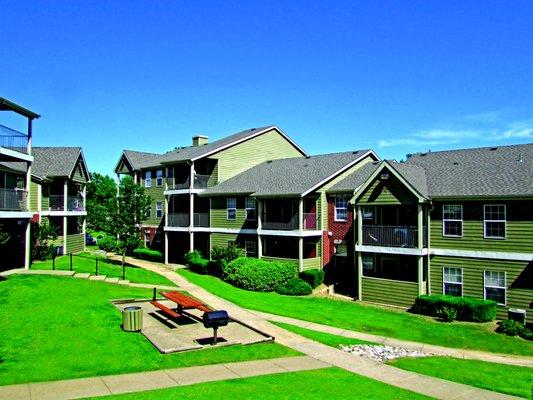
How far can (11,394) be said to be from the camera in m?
11.3

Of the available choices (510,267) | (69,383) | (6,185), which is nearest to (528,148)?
(510,267)

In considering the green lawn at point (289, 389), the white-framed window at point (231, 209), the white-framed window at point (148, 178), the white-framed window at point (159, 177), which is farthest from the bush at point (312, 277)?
the white-framed window at point (148, 178)

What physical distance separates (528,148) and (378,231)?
10.2 meters

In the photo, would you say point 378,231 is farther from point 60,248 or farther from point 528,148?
point 60,248

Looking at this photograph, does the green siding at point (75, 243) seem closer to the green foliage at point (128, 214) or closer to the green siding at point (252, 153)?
the green foliage at point (128, 214)

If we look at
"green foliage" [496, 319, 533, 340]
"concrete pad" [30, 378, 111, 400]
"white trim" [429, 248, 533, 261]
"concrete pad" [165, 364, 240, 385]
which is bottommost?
"green foliage" [496, 319, 533, 340]

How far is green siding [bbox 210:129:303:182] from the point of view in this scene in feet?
137

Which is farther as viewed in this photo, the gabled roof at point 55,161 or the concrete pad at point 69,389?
the gabled roof at point 55,161

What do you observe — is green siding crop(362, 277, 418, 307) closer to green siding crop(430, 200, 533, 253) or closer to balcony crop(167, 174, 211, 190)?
green siding crop(430, 200, 533, 253)

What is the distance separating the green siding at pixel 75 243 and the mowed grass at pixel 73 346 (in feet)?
61.0

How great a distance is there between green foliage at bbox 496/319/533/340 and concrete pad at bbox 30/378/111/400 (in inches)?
730

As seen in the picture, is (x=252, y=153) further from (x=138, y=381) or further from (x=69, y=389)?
(x=69, y=389)

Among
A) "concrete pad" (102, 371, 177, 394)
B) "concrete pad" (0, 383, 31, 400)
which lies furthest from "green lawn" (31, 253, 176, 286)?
"concrete pad" (0, 383, 31, 400)

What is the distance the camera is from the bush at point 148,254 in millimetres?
43281
